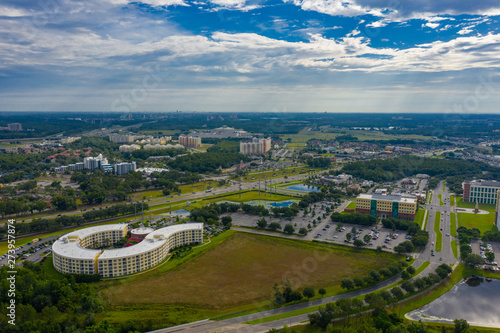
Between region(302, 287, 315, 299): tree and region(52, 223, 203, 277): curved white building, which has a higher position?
region(52, 223, 203, 277): curved white building

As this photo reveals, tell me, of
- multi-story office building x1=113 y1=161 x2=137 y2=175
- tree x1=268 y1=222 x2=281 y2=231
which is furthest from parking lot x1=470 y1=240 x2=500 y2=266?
multi-story office building x1=113 y1=161 x2=137 y2=175

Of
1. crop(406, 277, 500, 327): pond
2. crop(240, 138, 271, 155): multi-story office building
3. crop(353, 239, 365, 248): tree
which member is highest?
crop(240, 138, 271, 155): multi-story office building

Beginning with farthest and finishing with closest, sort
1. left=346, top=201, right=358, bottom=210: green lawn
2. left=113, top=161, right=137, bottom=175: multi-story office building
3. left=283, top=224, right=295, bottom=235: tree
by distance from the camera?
left=113, top=161, right=137, bottom=175: multi-story office building
left=346, top=201, right=358, bottom=210: green lawn
left=283, top=224, right=295, bottom=235: tree

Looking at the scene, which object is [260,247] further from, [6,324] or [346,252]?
[6,324]

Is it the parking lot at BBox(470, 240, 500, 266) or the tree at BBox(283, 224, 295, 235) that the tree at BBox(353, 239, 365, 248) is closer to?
the tree at BBox(283, 224, 295, 235)

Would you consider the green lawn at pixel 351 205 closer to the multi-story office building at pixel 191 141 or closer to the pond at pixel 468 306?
the pond at pixel 468 306

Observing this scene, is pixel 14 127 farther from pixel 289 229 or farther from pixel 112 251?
pixel 289 229
